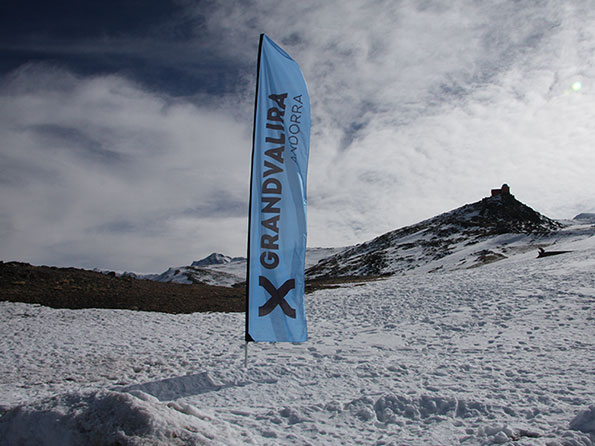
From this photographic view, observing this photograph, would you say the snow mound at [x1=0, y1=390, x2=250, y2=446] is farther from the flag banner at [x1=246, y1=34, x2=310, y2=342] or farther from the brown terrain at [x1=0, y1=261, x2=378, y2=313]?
the brown terrain at [x1=0, y1=261, x2=378, y2=313]

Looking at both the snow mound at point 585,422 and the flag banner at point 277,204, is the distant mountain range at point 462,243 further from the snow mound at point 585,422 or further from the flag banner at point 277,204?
the snow mound at point 585,422

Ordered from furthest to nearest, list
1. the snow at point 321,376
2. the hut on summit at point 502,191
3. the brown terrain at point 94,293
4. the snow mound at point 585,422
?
the hut on summit at point 502,191 < the brown terrain at point 94,293 < the snow mound at point 585,422 < the snow at point 321,376

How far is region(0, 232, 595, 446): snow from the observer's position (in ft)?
13.5

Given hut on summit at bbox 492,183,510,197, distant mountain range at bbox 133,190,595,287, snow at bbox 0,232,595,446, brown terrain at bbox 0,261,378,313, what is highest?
hut on summit at bbox 492,183,510,197

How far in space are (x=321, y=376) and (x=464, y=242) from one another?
190ft

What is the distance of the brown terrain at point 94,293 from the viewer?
56.3 ft

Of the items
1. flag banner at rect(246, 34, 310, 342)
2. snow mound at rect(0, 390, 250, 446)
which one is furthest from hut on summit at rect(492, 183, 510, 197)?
snow mound at rect(0, 390, 250, 446)

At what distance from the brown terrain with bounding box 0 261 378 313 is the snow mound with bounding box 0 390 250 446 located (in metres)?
13.4

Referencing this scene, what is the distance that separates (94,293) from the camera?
61.6 ft

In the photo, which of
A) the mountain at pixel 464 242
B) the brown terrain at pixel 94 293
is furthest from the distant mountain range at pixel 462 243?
the brown terrain at pixel 94 293

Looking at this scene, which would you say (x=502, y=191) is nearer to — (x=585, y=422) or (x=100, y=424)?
(x=585, y=422)

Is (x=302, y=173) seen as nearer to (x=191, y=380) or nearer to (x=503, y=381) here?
(x=191, y=380)

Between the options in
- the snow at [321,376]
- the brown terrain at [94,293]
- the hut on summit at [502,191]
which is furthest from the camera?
the hut on summit at [502,191]

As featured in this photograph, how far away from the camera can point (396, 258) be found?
62375mm
